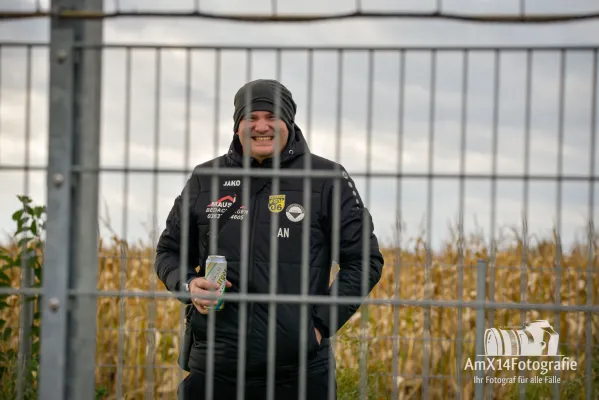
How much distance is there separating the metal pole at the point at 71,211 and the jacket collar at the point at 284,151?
66 centimetres

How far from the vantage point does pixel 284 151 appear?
3.40m

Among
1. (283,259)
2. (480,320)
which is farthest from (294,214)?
(480,320)

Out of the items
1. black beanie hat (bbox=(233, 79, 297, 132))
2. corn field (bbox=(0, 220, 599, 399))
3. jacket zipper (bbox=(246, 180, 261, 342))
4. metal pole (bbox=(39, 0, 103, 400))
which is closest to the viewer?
metal pole (bbox=(39, 0, 103, 400))

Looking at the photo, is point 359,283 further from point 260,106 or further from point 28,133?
point 28,133

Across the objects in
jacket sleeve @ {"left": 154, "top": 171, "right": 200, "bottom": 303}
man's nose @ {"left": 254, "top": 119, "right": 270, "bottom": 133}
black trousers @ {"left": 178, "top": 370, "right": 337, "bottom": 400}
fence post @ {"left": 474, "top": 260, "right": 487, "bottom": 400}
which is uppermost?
man's nose @ {"left": 254, "top": 119, "right": 270, "bottom": 133}

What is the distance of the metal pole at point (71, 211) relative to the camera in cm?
292

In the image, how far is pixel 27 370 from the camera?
4355 millimetres

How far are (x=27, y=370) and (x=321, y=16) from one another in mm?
2667

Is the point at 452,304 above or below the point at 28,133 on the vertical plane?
below

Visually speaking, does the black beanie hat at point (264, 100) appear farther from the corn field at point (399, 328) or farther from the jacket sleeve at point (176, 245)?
the corn field at point (399, 328)

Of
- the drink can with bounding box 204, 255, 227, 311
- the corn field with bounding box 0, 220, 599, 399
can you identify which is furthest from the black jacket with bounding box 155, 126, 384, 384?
the corn field with bounding box 0, 220, 599, 399

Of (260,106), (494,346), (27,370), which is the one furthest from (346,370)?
(260,106)

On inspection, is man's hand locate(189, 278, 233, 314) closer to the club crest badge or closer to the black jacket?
the black jacket

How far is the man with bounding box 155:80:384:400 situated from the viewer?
3287mm
